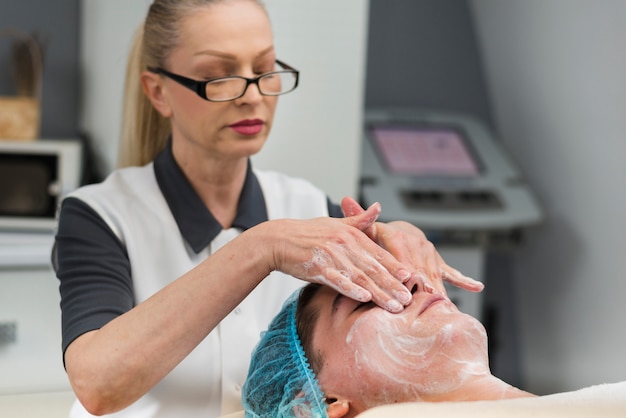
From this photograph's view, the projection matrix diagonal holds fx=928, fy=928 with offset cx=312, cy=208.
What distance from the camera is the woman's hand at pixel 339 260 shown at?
4.21 feet

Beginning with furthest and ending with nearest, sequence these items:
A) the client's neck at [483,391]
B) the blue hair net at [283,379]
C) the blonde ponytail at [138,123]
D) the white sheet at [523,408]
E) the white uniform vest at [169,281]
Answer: the blonde ponytail at [138,123], the white uniform vest at [169,281], the blue hair net at [283,379], the client's neck at [483,391], the white sheet at [523,408]

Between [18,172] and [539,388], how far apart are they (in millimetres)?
2153

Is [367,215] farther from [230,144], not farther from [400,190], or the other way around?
[400,190]

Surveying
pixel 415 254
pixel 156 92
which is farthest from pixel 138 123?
pixel 415 254

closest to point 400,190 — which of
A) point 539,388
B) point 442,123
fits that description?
point 442,123

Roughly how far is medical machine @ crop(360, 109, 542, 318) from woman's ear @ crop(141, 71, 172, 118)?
1.40 m

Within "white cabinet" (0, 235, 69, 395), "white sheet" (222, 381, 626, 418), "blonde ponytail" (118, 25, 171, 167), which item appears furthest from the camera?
"white cabinet" (0, 235, 69, 395)

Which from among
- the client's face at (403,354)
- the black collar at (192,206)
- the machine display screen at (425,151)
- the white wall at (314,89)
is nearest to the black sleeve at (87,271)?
the black collar at (192,206)

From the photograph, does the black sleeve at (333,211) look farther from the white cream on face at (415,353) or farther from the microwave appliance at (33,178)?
the microwave appliance at (33,178)

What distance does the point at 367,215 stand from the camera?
138cm

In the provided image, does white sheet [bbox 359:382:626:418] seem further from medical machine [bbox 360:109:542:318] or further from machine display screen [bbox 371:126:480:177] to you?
machine display screen [bbox 371:126:480:177]

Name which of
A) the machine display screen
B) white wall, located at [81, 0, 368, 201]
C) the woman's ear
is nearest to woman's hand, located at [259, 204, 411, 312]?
the woman's ear

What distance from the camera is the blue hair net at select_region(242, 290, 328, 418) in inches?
51.7

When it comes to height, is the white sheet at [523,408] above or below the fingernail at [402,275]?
below
